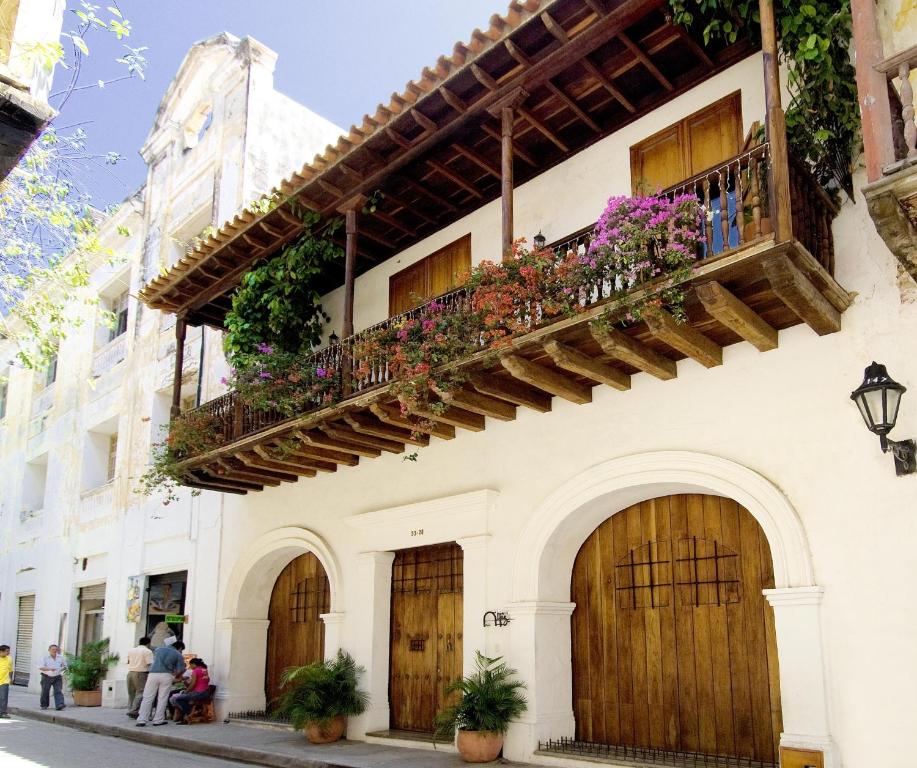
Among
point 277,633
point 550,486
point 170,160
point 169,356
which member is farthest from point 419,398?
point 170,160

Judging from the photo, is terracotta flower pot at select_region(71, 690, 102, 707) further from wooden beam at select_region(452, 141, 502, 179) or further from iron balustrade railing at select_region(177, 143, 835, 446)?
wooden beam at select_region(452, 141, 502, 179)

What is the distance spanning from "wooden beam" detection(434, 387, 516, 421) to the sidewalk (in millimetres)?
3513

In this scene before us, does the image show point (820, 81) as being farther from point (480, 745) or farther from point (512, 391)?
point (480, 745)

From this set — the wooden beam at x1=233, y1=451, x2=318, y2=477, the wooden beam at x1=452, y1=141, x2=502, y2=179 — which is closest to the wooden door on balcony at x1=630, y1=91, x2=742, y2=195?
the wooden beam at x1=452, y1=141, x2=502, y2=179

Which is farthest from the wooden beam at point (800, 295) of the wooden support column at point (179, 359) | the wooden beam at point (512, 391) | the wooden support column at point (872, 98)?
the wooden support column at point (179, 359)

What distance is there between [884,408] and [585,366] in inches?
99.0

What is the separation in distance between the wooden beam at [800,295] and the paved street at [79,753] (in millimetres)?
7749

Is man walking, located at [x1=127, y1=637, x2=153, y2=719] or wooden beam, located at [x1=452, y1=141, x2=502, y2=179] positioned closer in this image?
wooden beam, located at [x1=452, y1=141, x2=502, y2=179]

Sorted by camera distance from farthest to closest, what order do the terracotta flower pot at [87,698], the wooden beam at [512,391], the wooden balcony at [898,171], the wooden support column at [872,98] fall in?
1. the terracotta flower pot at [87,698]
2. the wooden beam at [512,391]
3. the wooden support column at [872,98]
4. the wooden balcony at [898,171]

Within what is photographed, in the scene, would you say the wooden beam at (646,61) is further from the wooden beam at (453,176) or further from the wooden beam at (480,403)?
the wooden beam at (480,403)

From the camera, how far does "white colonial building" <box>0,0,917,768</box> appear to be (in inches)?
264

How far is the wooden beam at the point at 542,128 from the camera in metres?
9.37

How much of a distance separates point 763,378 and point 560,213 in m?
3.43

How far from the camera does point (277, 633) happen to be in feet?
44.1
